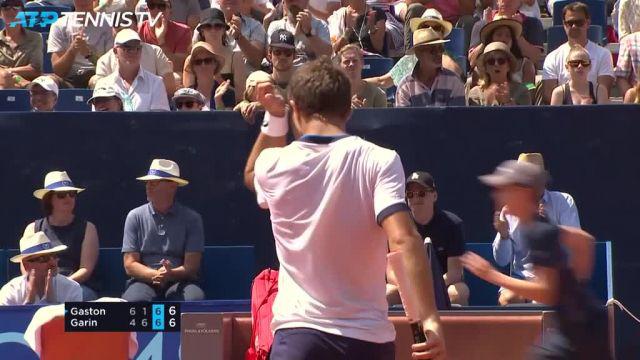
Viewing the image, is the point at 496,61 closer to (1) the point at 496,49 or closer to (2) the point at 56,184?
(1) the point at 496,49

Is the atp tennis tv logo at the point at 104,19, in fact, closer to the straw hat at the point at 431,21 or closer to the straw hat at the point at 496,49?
the straw hat at the point at 431,21

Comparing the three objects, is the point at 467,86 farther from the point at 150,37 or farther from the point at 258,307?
the point at 258,307

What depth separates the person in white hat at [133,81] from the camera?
10.5 metres

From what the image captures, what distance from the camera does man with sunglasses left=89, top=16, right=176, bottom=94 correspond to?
11109 millimetres

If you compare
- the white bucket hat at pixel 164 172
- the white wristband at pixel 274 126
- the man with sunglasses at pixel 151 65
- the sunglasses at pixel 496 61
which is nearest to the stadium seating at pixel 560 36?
the sunglasses at pixel 496 61

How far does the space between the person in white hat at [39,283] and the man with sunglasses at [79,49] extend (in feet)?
10.9

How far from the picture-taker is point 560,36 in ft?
40.0

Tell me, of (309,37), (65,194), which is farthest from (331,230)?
(309,37)

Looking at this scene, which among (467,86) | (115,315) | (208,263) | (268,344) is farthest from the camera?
(467,86)

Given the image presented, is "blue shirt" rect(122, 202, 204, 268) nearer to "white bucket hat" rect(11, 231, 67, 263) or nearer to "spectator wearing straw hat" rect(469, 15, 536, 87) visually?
"white bucket hat" rect(11, 231, 67, 263)

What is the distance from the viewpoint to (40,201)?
32.1 feet

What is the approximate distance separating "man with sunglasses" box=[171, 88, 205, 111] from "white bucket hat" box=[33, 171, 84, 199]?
1181mm

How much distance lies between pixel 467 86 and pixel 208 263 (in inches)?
118

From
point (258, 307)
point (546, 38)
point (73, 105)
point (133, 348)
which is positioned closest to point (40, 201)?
point (73, 105)
